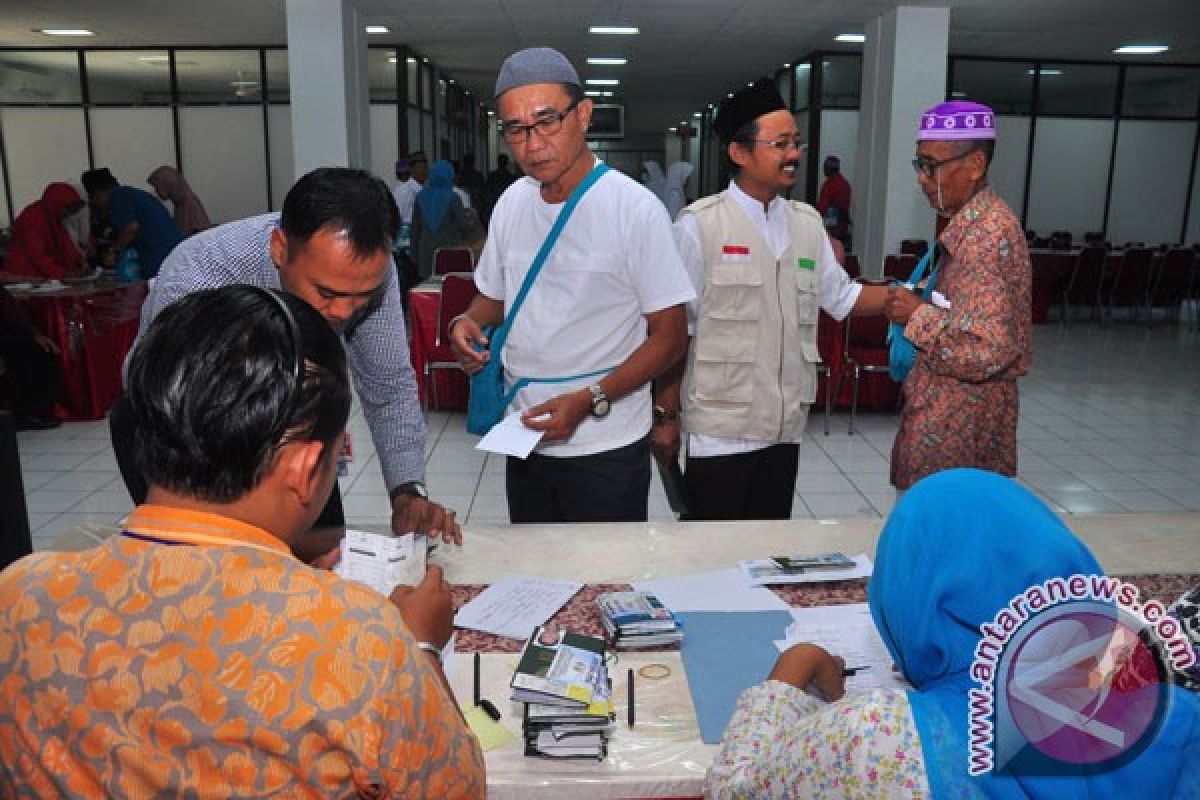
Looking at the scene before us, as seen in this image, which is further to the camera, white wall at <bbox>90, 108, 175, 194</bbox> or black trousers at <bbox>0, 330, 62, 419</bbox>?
white wall at <bbox>90, 108, 175, 194</bbox>

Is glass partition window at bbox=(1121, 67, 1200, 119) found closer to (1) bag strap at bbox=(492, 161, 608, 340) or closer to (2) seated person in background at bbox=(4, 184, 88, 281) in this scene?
(2) seated person in background at bbox=(4, 184, 88, 281)

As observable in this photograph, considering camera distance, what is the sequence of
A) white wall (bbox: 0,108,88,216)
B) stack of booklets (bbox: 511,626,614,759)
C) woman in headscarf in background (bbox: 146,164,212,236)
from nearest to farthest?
stack of booklets (bbox: 511,626,614,759)
woman in headscarf in background (bbox: 146,164,212,236)
white wall (bbox: 0,108,88,216)

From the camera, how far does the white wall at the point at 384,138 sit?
11508mm

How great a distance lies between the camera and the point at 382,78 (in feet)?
37.8

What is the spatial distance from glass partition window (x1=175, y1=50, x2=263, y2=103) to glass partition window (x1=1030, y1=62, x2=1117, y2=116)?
10250mm

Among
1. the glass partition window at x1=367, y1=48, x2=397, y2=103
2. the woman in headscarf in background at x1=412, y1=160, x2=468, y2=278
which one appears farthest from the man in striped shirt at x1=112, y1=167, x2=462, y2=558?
the glass partition window at x1=367, y1=48, x2=397, y2=103

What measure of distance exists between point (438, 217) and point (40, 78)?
7.46 metres

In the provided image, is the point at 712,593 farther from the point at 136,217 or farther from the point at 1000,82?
the point at 1000,82

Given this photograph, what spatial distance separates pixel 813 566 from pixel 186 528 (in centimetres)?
122

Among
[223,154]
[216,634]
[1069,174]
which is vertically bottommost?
[216,634]

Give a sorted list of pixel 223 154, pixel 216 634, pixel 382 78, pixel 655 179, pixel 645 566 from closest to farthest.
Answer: pixel 216 634, pixel 645 566, pixel 382 78, pixel 223 154, pixel 655 179

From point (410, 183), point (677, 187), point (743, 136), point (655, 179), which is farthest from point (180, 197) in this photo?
point (743, 136)

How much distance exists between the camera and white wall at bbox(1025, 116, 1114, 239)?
40.2 feet

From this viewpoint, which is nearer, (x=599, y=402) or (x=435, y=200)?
(x=599, y=402)
